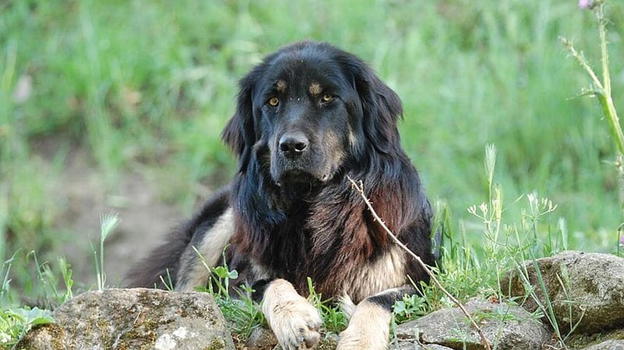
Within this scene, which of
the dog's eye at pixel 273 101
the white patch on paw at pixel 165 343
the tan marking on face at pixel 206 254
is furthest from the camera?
the tan marking on face at pixel 206 254

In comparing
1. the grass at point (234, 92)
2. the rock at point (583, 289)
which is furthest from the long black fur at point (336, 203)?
the grass at point (234, 92)

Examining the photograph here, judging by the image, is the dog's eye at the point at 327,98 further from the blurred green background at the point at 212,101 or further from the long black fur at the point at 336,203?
the blurred green background at the point at 212,101

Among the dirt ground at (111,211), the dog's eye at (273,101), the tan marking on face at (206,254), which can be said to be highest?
the dog's eye at (273,101)

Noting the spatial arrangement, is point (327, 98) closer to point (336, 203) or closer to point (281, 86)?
point (281, 86)

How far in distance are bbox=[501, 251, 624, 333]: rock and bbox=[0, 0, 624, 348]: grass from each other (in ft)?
16.2

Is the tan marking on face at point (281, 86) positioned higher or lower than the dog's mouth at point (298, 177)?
higher

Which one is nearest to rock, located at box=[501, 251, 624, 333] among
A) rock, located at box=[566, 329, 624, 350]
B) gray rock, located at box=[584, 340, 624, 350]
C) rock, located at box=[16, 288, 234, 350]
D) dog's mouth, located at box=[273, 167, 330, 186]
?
rock, located at box=[566, 329, 624, 350]

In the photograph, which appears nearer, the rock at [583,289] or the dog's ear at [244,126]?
the rock at [583,289]

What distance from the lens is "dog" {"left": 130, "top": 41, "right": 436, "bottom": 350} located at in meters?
5.25

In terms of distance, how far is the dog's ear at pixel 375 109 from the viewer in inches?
217

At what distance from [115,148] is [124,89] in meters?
0.80

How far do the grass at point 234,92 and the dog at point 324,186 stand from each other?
168 inches

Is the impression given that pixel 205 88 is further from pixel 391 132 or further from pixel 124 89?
pixel 391 132

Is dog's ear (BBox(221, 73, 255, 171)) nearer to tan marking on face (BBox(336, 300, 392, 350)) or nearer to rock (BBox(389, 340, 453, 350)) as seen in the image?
tan marking on face (BBox(336, 300, 392, 350))
